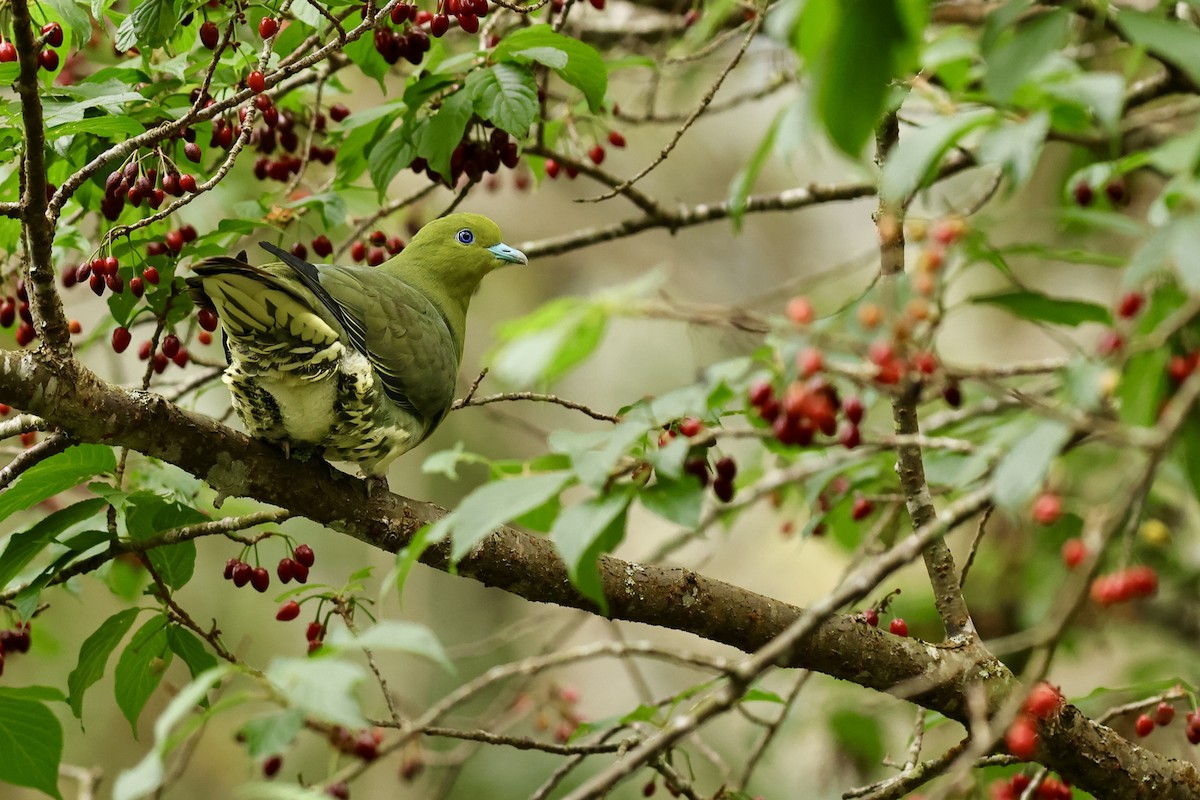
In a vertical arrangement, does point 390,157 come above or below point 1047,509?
below

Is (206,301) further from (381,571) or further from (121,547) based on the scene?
(381,571)

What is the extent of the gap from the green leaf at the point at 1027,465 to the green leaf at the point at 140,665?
2046 mm

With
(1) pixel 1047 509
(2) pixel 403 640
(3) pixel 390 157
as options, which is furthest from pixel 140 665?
(1) pixel 1047 509

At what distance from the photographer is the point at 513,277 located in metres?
10.2

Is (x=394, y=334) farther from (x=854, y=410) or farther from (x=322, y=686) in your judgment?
(x=322, y=686)

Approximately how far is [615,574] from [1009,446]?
1370 mm

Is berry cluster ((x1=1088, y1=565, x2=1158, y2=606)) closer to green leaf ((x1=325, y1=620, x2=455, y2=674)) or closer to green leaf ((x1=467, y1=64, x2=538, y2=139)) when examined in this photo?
green leaf ((x1=325, y1=620, x2=455, y2=674))

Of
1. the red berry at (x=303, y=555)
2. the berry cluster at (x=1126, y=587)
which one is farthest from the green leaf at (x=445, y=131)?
the berry cluster at (x=1126, y=587)

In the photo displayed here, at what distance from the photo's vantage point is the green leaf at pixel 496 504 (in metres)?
1.58

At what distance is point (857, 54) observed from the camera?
135cm

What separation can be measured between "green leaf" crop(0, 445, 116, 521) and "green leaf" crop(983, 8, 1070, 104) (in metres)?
2.10

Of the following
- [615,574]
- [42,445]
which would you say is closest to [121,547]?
[42,445]

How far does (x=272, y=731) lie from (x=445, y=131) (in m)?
1.98

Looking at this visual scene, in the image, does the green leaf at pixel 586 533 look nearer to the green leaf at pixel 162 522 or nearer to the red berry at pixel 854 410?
the red berry at pixel 854 410
